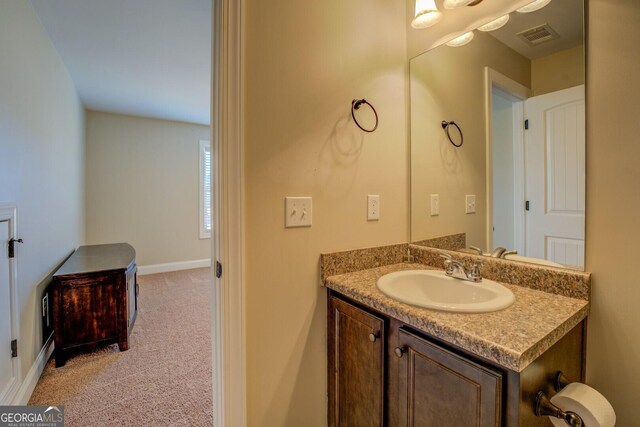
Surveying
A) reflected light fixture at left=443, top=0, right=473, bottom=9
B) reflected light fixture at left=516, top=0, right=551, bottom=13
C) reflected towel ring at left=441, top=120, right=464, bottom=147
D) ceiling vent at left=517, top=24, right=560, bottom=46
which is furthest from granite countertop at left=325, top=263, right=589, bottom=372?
reflected light fixture at left=443, top=0, right=473, bottom=9

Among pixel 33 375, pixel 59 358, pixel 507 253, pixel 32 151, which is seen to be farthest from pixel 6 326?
pixel 507 253

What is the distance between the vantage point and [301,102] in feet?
3.89

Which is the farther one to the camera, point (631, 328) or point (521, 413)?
point (631, 328)

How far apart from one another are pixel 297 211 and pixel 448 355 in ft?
2.35

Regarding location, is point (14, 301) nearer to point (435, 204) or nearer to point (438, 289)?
point (438, 289)

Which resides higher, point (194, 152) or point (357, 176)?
point (194, 152)

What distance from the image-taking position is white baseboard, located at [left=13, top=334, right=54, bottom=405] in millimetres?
1611

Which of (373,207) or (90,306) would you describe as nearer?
(373,207)

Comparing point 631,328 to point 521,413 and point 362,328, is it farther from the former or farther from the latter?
point 362,328

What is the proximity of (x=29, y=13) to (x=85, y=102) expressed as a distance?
2.08 m

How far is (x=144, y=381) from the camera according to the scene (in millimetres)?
1869

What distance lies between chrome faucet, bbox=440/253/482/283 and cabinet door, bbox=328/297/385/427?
434 millimetres

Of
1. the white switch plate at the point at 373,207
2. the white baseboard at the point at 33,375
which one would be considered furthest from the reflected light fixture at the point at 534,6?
the white baseboard at the point at 33,375

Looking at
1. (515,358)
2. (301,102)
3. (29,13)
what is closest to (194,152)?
(29,13)
